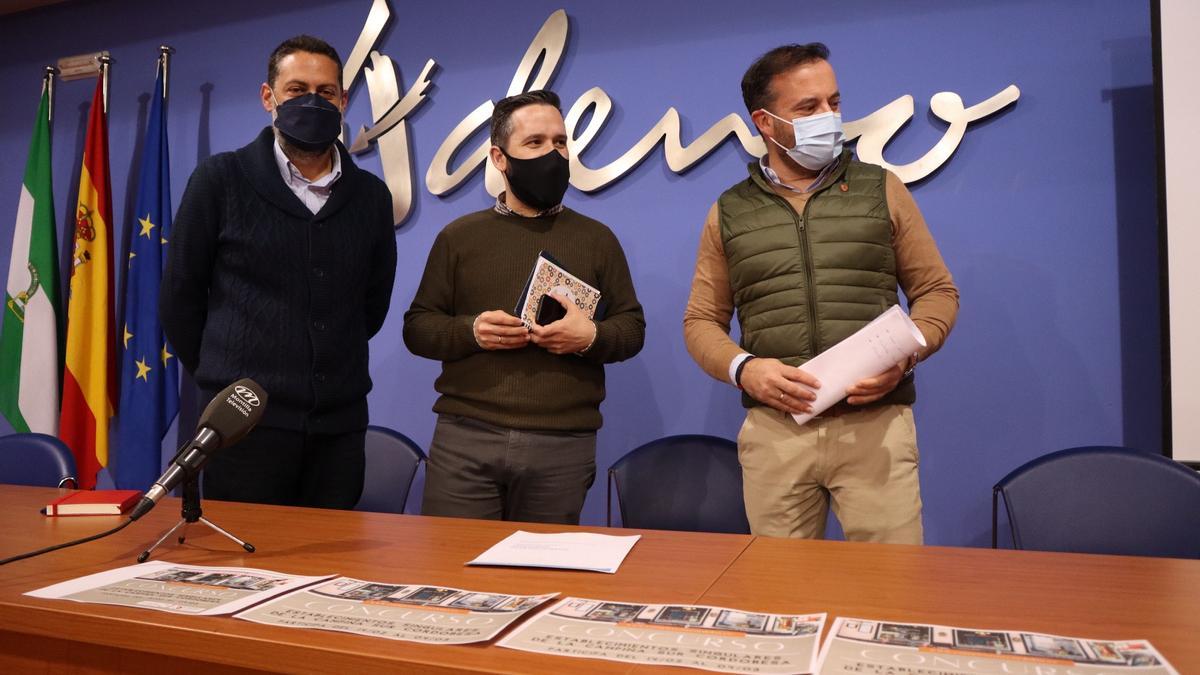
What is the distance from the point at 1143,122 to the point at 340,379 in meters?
2.50

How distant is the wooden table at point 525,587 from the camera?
104 centimetres

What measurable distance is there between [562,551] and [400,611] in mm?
398

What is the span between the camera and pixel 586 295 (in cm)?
237

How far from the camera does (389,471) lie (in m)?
2.87

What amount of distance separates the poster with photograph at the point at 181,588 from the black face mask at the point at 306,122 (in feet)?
4.00

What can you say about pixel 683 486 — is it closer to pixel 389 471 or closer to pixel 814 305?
pixel 814 305

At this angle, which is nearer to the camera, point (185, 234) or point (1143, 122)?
point (185, 234)

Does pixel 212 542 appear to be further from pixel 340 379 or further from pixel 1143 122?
pixel 1143 122

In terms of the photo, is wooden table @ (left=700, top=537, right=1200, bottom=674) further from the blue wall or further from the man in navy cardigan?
the blue wall

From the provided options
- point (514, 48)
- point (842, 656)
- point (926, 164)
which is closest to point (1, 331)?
point (514, 48)

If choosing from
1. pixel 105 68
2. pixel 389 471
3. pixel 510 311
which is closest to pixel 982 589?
pixel 510 311

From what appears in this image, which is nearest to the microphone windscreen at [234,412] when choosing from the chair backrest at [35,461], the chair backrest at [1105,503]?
the chair backrest at [35,461]

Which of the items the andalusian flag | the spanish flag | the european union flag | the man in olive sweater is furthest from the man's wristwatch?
the andalusian flag

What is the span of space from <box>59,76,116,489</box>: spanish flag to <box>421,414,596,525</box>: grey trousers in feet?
7.78
